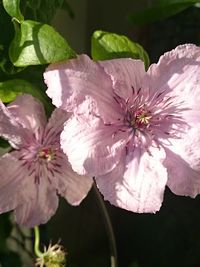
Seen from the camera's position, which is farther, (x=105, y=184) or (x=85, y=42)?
(x=85, y=42)

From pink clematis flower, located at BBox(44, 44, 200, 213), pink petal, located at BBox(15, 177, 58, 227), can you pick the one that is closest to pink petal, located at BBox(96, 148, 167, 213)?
pink clematis flower, located at BBox(44, 44, 200, 213)

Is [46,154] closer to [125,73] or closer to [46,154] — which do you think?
[46,154]

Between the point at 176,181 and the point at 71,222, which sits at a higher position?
the point at 176,181

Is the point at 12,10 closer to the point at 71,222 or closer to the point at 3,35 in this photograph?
the point at 3,35

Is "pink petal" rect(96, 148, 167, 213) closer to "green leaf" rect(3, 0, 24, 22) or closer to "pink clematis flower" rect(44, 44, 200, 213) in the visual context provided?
"pink clematis flower" rect(44, 44, 200, 213)

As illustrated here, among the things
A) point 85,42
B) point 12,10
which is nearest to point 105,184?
point 12,10

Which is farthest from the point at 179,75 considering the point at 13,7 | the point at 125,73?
the point at 13,7

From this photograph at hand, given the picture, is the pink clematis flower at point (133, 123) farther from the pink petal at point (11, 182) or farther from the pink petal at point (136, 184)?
the pink petal at point (11, 182)
